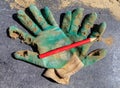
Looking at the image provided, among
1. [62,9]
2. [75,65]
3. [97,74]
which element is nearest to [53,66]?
[75,65]

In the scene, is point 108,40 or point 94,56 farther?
point 108,40

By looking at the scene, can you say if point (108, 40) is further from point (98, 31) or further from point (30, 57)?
point (30, 57)

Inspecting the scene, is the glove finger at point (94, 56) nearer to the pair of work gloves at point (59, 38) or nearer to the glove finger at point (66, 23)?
the pair of work gloves at point (59, 38)

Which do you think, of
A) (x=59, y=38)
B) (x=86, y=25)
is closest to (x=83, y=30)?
(x=86, y=25)

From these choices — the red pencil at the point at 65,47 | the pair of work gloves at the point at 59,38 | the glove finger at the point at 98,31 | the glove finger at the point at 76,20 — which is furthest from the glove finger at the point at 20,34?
the glove finger at the point at 98,31

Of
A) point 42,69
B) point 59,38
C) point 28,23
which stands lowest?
point 42,69

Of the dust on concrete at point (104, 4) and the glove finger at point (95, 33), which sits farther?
the dust on concrete at point (104, 4)

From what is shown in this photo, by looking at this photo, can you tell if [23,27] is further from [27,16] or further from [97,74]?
[97,74]

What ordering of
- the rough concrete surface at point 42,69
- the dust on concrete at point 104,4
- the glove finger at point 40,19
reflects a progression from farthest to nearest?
the dust on concrete at point 104,4
the glove finger at point 40,19
the rough concrete surface at point 42,69
